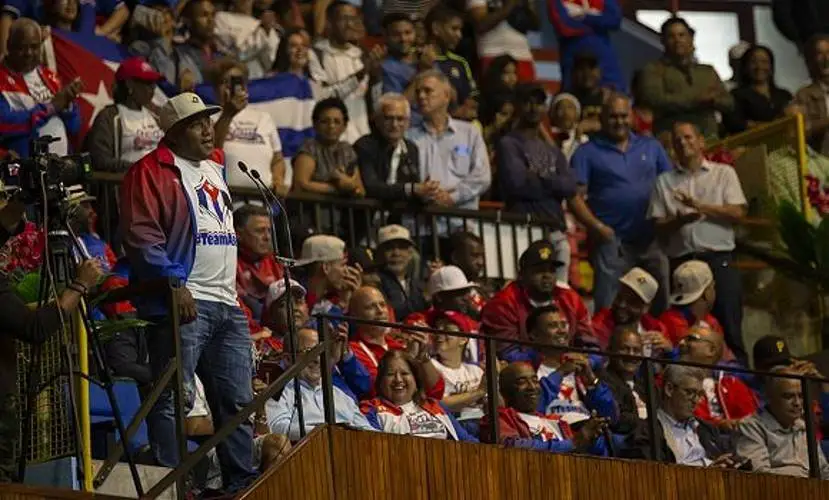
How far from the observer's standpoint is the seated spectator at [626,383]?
13.6m

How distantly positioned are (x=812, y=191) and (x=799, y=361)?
8.62 feet

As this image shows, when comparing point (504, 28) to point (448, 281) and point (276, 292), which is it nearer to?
point (448, 281)

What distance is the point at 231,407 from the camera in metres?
11.6

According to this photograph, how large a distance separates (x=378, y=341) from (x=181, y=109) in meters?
2.16

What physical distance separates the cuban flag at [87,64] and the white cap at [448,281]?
2.38m

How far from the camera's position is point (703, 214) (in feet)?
56.9

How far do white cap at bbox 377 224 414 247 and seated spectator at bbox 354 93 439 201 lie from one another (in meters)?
0.63

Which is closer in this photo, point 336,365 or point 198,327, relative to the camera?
point 198,327

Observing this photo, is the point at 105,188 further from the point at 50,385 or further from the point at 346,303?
the point at 50,385

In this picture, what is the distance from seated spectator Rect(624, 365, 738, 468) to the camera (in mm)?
13891

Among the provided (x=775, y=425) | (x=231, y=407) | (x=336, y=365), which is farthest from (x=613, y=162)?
(x=231, y=407)

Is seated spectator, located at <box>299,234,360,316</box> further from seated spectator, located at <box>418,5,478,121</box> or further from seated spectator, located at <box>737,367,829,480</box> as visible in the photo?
seated spectator, located at <box>418,5,478,121</box>

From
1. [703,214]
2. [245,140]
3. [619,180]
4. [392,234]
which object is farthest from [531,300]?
[619,180]

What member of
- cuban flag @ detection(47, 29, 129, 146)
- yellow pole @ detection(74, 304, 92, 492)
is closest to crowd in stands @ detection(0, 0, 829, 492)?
cuban flag @ detection(47, 29, 129, 146)
